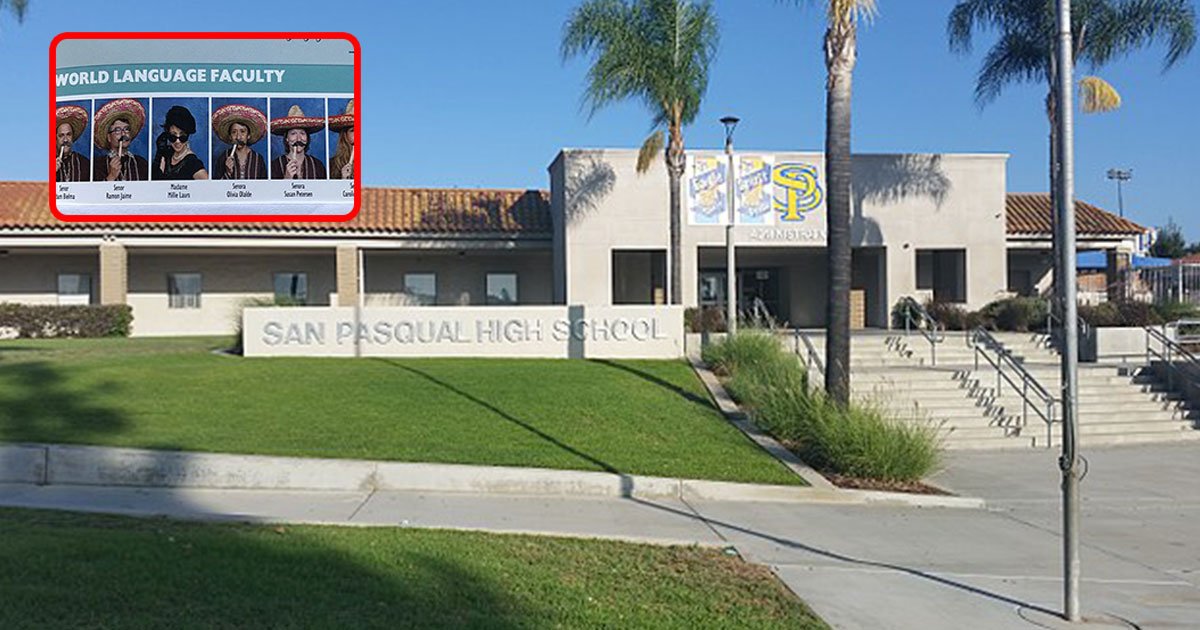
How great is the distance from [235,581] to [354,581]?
73cm

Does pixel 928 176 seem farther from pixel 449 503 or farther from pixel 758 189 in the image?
pixel 449 503

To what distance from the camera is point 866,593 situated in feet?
23.4

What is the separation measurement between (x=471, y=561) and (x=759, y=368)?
34.2ft

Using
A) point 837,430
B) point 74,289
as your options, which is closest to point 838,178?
point 837,430

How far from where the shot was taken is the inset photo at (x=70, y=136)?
1001 centimetres

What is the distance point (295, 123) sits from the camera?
407 inches

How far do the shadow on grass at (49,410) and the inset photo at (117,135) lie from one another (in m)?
3.35

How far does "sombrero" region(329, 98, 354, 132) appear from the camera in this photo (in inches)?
407

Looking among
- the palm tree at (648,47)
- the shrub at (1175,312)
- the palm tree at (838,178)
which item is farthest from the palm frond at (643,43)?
the shrub at (1175,312)

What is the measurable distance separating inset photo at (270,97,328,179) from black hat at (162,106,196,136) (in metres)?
0.82

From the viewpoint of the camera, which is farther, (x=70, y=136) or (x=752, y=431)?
(x=752, y=431)

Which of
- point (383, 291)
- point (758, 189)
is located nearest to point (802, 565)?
point (758, 189)

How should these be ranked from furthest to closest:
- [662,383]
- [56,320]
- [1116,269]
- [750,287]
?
1. [750,287]
2. [1116,269]
3. [56,320]
4. [662,383]

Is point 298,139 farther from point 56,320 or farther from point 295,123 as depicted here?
point 56,320
